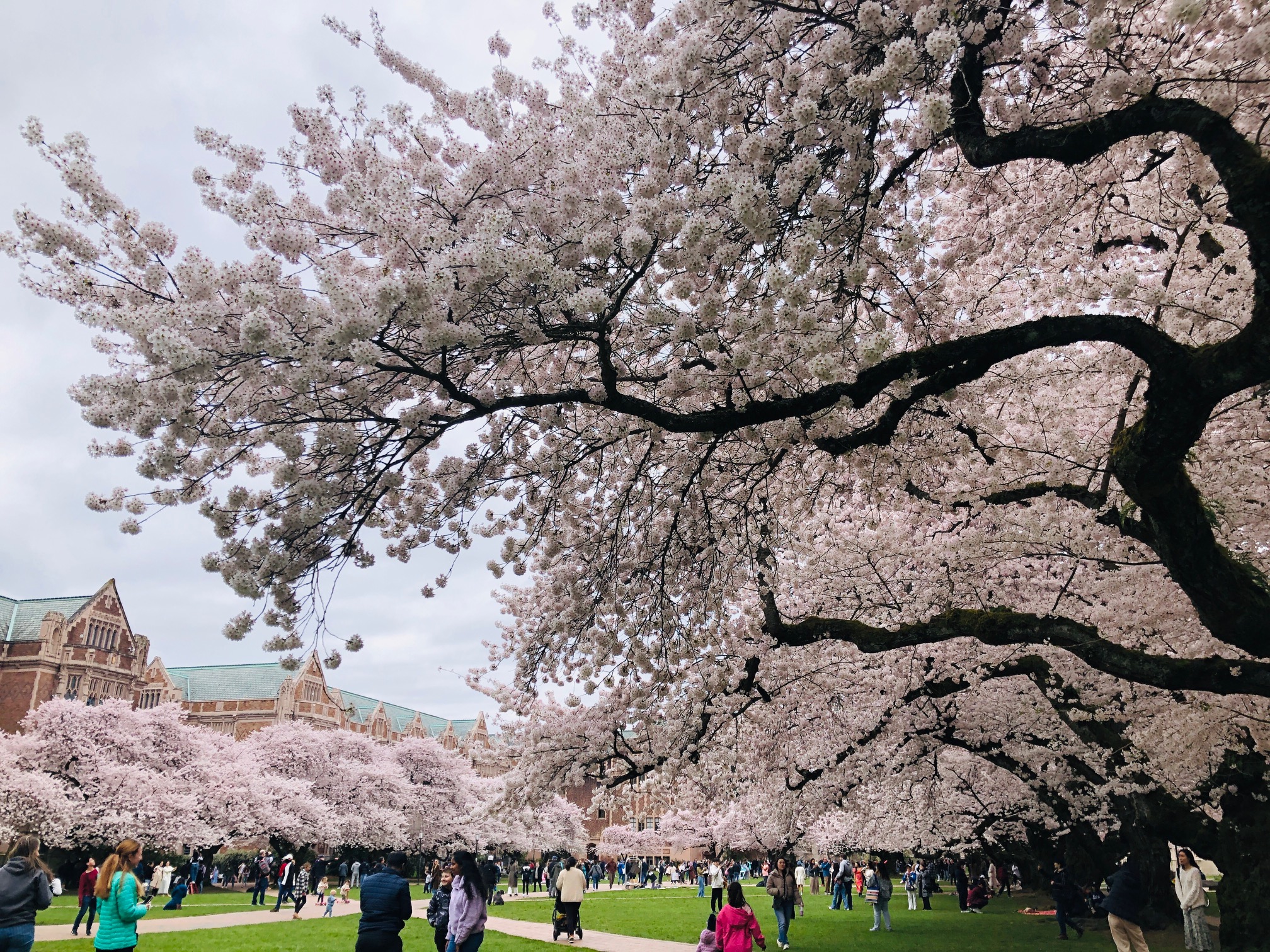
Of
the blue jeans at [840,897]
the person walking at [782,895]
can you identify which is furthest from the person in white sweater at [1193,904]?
the blue jeans at [840,897]

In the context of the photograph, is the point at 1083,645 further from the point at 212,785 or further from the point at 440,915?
the point at 212,785

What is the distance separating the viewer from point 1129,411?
31.7 ft

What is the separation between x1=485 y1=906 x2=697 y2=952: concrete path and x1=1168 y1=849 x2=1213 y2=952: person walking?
8.12 m

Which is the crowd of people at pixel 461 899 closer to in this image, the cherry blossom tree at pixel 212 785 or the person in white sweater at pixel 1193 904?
Answer: the person in white sweater at pixel 1193 904

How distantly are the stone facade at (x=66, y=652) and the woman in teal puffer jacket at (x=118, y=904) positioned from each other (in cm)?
4803

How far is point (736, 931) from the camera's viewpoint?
27.3 feet

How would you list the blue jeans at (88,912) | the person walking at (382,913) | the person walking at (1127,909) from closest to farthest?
the person walking at (382,913)
the person walking at (1127,909)
the blue jeans at (88,912)

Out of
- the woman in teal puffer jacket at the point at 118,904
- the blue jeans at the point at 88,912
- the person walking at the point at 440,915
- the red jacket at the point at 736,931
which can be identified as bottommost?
the blue jeans at the point at 88,912

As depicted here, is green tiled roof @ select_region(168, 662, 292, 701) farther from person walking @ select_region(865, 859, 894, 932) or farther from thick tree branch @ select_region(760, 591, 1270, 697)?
thick tree branch @ select_region(760, 591, 1270, 697)

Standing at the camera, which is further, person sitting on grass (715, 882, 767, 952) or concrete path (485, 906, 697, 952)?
concrete path (485, 906, 697, 952)

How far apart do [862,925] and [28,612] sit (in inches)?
2011

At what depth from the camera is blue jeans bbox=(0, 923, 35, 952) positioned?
6.19 m

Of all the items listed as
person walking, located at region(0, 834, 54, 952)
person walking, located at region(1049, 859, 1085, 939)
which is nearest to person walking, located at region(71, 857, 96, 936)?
person walking, located at region(0, 834, 54, 952)

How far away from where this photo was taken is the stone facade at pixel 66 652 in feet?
153
